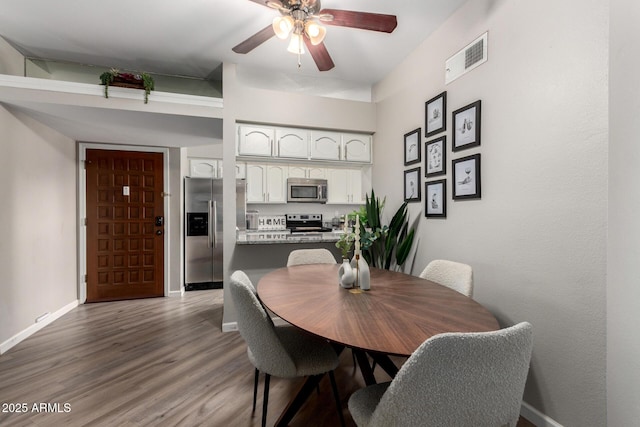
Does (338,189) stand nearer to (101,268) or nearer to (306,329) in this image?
(306,329)

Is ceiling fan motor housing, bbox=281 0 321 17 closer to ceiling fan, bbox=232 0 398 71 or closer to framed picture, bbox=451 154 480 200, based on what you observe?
ceiling fan, bbox=232 0 398 71

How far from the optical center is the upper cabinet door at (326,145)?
11.1 ft

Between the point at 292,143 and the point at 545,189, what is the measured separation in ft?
7.85

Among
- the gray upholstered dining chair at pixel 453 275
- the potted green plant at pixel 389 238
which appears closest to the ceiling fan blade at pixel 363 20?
the potted green plant at pixel 389 238

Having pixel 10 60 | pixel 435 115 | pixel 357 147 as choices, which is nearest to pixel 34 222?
pixel 10 60

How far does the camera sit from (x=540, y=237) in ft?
5.48

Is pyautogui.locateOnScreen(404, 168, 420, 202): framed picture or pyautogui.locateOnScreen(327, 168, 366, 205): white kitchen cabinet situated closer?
pyautogui.locateOnScreen(404, 168, 420, 202): framed picture

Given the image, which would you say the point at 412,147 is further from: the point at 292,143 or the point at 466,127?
the point at 292,143

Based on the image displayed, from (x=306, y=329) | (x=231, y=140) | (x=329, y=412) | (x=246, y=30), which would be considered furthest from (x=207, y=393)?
(x=246, y=30)

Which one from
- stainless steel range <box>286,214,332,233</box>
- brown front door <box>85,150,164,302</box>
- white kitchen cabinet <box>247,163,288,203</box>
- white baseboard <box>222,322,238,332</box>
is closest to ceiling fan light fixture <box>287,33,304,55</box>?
white kitchen cabinet <box>247,163,288,203</box>

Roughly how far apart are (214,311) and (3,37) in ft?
10.8

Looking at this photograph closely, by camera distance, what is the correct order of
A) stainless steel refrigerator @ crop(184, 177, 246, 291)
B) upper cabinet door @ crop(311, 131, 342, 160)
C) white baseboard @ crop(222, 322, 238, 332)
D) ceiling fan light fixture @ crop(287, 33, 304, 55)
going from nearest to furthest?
1. ceiling fan light fixture @ crop(287, 33, 304, 55)
2. white baseboard @ crop(222, 322, 238, 332)
3. upper cabinet door @ crop(311, 131, 342, 160)
4. stainless steel refrigerator @ crop(184, 177, 246, 291)

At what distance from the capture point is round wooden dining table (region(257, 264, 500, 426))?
1.03 metres

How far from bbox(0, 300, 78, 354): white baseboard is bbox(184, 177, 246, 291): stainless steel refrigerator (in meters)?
1.38
